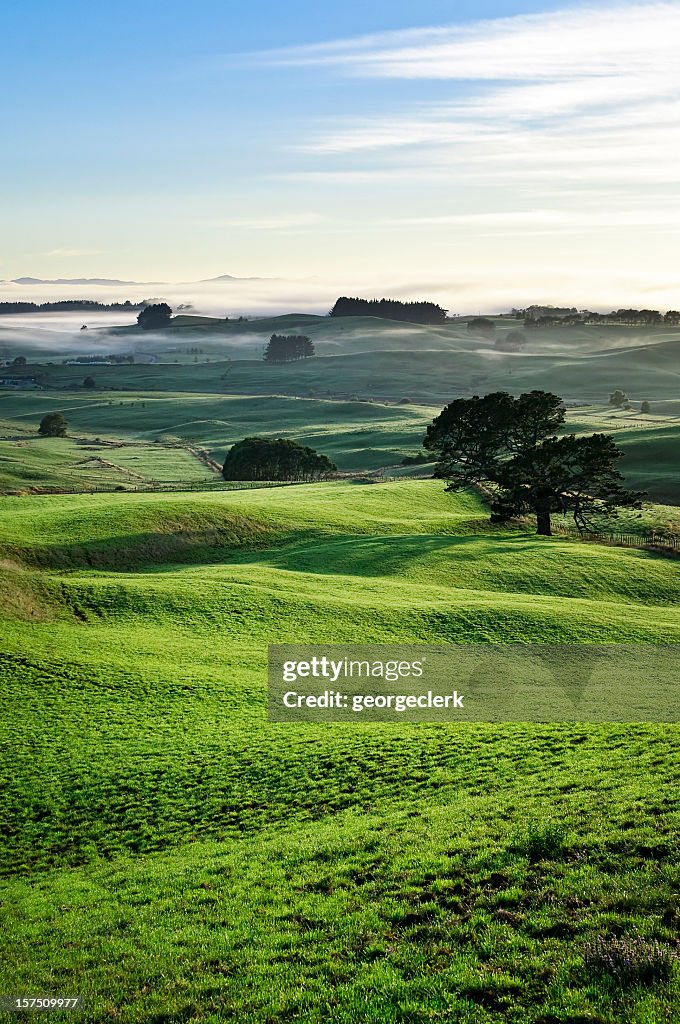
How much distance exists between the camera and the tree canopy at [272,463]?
118938 millimetres

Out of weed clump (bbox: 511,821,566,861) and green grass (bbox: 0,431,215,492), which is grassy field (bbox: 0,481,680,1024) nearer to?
weed clump (bbox: 511,821,566,861)

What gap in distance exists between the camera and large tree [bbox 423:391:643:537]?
78188mm

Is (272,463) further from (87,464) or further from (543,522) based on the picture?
(543,522)

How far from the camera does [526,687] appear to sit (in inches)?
1553

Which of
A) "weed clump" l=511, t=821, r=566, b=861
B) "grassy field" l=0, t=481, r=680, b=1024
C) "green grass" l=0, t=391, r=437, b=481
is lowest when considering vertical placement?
"grassy field" l=0, t=481, r=680, b=1024

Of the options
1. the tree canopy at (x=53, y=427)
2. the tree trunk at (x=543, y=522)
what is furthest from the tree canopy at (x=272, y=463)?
the tree canopy at (x=53, y=427)

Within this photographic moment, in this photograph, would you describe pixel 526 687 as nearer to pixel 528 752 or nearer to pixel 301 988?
pixel 528 752

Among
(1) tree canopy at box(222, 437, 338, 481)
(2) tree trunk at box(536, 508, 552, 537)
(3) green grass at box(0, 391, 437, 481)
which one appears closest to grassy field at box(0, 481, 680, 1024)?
(2) tree trunk at box(536, 508, 552, 537)

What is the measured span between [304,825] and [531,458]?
61.1m

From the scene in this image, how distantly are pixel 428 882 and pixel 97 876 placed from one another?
413 inches

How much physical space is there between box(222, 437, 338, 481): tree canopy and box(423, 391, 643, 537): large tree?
29851mm

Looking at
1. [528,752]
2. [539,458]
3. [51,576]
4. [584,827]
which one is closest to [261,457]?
[539,458]

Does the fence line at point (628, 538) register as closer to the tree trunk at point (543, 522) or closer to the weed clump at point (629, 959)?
the tree trunk at point (543, 522)

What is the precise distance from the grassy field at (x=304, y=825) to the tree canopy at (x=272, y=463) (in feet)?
202
